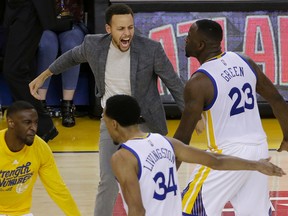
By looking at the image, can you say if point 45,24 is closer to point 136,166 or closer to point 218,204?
point 218,204

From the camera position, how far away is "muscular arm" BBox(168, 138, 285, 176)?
453cm

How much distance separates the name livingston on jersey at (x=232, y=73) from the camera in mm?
5258

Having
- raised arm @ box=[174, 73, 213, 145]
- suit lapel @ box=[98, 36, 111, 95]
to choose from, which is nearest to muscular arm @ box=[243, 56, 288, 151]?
raised arm @ box=[174, 73, 213, 145]

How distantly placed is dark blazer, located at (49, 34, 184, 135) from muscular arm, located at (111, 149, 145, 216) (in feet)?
5.49

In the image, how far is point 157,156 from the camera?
14.3ft

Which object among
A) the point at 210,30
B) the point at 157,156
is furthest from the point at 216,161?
the point at 210,30

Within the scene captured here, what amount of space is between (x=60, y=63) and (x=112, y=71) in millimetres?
511

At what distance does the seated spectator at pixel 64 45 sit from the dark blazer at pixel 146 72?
337cm

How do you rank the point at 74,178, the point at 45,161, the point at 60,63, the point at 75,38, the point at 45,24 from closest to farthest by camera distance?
1. the point at 45,161
2. the point at 60,63
3. the point at 74,178
4. the point at 45,24
5. the point at 75,38

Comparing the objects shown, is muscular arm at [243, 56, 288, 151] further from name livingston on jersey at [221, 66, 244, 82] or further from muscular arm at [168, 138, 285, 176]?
muscular arm at [168, 138, 285, 176]

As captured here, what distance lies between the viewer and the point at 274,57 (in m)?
9.75

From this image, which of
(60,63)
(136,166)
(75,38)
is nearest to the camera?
(136,166)

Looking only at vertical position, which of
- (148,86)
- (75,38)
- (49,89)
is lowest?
(49,89)

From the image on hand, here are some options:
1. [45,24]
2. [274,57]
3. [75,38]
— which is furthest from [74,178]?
[274,57]
